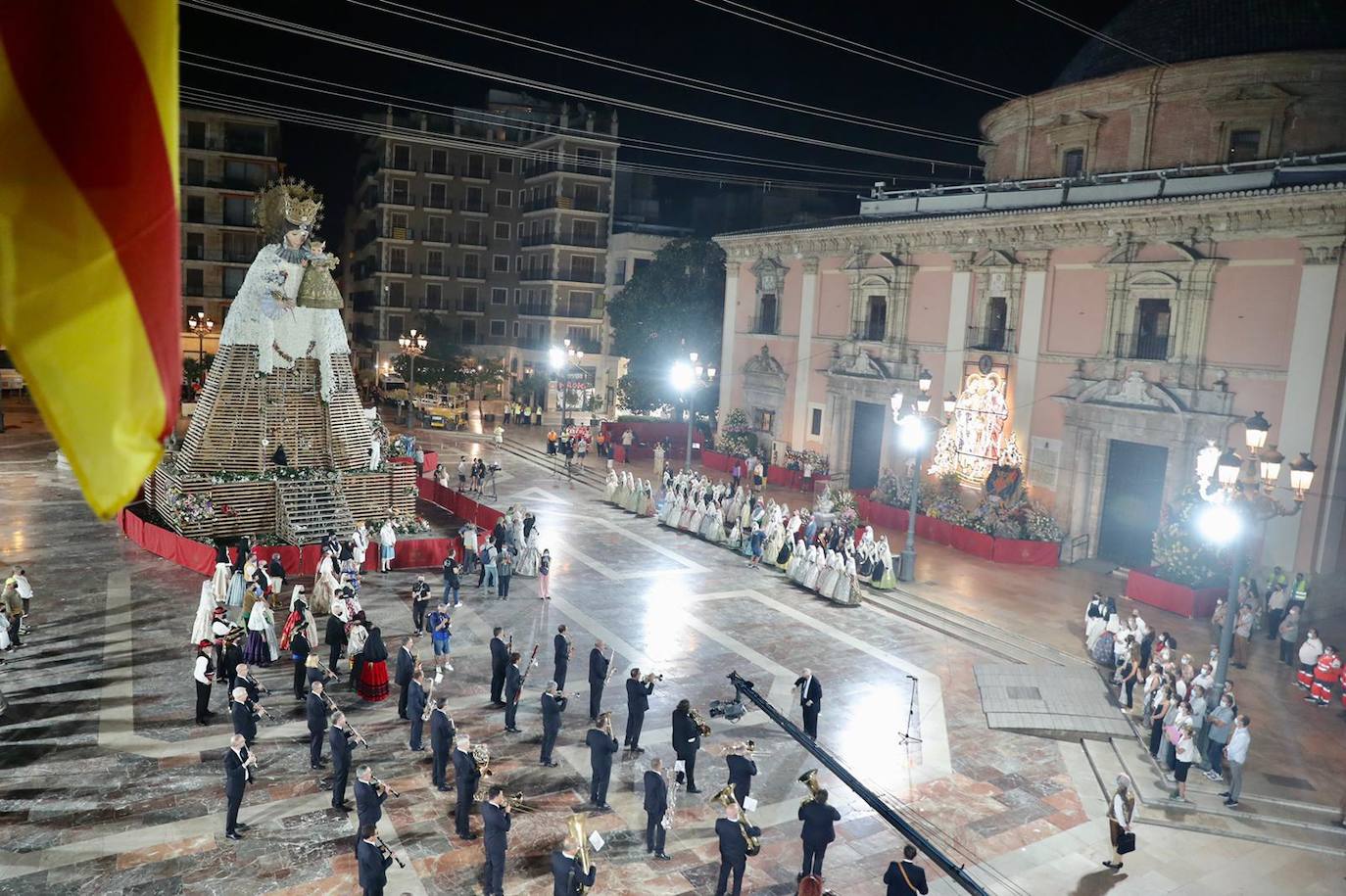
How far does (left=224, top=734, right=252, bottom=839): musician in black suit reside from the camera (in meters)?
10.5

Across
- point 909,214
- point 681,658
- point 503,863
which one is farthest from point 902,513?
point 503,863

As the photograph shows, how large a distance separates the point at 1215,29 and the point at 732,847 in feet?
94.1

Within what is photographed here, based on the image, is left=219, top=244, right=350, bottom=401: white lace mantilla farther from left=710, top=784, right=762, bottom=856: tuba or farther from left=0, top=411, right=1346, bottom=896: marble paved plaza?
left=710, top=784, right=762, bottom=856: tuba

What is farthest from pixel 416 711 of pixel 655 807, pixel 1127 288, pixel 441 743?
pixel 1127 288

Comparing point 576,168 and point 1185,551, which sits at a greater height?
point 576,168

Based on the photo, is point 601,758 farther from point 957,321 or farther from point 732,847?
point 957,321

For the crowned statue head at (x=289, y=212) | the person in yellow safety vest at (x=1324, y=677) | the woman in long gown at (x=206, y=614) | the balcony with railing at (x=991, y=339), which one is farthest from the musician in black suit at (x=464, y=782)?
the balcony with railing at (x=991, y=339)

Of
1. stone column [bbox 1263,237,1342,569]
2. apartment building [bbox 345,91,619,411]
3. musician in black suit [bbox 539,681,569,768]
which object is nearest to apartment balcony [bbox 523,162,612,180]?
apartment building [bbox 345,91,619,411]

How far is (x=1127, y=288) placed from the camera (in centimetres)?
2648

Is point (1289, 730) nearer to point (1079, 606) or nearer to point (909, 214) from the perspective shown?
point (1079, 606)

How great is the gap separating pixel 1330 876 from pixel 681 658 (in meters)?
9.90

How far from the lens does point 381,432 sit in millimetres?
28203

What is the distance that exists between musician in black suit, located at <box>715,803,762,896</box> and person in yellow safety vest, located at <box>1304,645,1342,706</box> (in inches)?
490

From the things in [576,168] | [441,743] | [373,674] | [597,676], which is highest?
[576,168]
